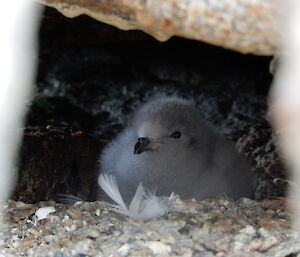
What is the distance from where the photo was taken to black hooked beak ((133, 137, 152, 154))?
233 cm

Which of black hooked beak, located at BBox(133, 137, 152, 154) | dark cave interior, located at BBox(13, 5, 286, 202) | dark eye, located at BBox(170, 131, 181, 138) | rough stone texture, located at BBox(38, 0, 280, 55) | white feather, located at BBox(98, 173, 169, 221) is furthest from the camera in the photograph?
dark cave interior, located at BBox(13, 5, 286, 202)

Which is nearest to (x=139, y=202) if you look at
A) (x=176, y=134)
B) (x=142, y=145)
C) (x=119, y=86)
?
(x=142, y=145)

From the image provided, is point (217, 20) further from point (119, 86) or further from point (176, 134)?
point (119, 86)

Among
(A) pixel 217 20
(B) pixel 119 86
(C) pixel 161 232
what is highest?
(A) pixel 217 20

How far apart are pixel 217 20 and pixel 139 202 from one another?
2.52 ft

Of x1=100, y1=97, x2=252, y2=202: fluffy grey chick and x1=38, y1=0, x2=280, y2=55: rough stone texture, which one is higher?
x1=38, y1=0, x2=280, y2=55: rough stone texture

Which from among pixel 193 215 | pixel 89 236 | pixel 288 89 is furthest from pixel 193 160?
pixel 288 89

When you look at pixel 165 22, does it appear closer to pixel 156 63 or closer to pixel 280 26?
pixel 280 26

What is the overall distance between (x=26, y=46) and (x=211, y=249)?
0.73 meters

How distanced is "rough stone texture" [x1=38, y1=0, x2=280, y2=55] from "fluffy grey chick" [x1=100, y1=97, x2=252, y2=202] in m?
0.75

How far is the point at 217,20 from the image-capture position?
1.65 metres

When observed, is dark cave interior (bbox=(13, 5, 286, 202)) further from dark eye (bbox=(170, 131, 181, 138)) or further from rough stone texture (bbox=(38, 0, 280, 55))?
rough stone texture (bbox=(38, 0, 280, 55))

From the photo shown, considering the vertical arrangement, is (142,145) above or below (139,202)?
above

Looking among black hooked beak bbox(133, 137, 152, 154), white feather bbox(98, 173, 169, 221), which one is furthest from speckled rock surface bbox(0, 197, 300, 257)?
black hooked beak bbox(133, 137, 152, 154)
